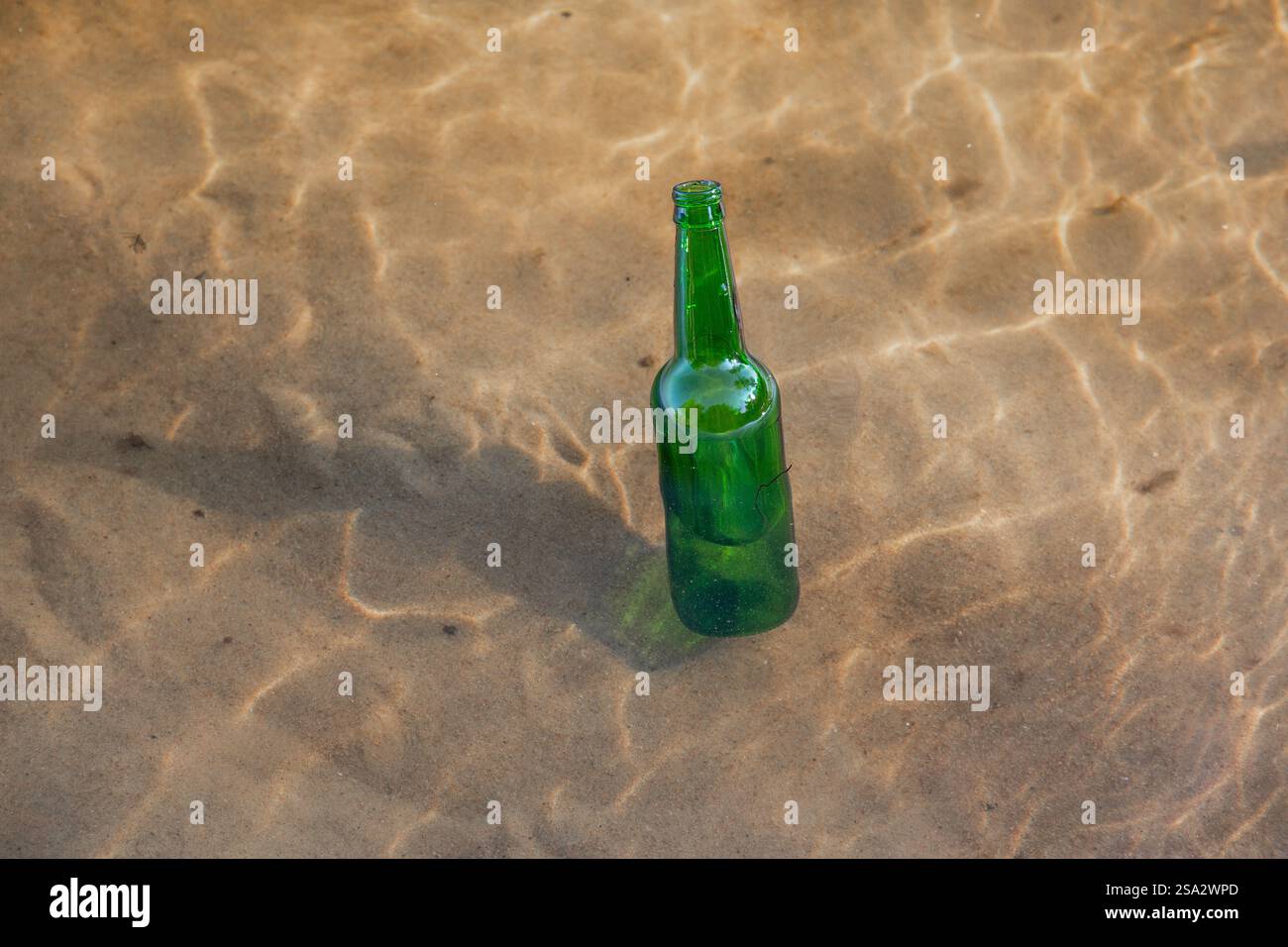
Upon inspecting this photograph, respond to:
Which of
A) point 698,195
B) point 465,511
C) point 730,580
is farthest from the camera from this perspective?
point 465,511

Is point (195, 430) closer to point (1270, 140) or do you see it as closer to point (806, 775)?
point (806, 775)

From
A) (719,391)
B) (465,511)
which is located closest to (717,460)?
(719,391)

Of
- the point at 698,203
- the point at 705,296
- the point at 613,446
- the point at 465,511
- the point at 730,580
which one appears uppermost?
the point at 698,203

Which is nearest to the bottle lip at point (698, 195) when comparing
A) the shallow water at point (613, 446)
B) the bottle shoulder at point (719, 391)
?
the bottle shoulder at point (719, 391)

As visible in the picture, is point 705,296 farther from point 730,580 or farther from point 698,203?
point 730,580

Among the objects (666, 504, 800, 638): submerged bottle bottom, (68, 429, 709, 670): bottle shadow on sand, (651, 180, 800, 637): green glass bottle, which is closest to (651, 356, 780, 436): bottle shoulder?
(651, 180, 800, 637): green glass bottle

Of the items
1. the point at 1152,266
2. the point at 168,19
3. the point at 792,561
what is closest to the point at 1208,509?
the point at 1152,266
